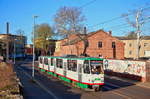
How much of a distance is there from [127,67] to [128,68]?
32 centimetres

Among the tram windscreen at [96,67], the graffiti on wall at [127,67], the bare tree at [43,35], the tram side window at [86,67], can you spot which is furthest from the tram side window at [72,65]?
the bare tree at [43,35]

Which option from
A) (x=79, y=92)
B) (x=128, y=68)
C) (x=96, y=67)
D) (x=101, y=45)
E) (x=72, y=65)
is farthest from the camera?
(x=101, y=45)

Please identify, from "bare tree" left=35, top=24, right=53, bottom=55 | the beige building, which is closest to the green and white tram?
the beige building

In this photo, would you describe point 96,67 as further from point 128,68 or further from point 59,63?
point 128,68

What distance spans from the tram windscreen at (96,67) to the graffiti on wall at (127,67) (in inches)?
388

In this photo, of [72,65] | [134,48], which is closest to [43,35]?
[134,48]

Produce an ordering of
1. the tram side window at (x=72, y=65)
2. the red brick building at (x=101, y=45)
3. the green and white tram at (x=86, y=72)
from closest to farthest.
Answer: the green and white tram at (x=86, y=72) < the tram side window at (x=72, y=65) < the red brick building at (x=101, y=45)

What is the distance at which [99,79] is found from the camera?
1883cm

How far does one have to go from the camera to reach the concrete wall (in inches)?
1088

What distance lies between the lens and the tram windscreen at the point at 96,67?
19.0m

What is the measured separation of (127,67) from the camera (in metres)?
31.1

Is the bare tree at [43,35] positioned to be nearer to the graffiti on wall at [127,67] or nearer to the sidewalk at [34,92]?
the graffiti on wall at [127,67]

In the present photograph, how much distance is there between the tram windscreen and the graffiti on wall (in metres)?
9.86

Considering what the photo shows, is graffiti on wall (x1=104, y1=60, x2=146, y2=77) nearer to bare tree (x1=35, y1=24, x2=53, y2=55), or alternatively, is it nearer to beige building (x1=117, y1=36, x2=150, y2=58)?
beige building (x1=117, y1=36, x2=150, y2=58)
